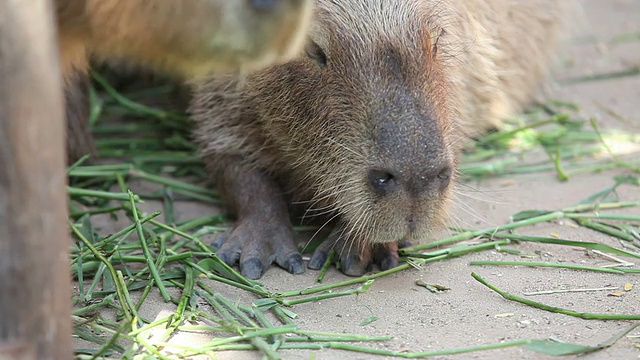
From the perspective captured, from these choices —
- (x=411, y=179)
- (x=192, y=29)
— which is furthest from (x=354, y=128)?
(x=192, y=29)

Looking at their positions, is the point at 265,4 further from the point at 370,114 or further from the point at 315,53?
the point at 315,53

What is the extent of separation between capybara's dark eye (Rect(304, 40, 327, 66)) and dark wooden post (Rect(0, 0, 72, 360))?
4.85 feet

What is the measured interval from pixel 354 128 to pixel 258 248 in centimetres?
75

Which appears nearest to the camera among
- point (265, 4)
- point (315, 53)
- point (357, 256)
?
point (265, 4)

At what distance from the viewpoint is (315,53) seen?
3689mm

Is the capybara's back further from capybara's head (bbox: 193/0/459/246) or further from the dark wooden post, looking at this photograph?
capybara's head (bbox: 193/0/459/246)

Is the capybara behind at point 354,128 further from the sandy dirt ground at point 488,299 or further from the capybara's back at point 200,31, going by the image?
the capybara's back at point 200,31

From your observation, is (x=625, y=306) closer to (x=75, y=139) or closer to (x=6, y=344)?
(x=6, y=344)

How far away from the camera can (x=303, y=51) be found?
145 inches

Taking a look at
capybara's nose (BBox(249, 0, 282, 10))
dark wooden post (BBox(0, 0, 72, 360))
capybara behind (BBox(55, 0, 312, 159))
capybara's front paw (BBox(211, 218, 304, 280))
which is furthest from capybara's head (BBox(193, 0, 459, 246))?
dark wooden post (BBox(0, 0, 72, 360))

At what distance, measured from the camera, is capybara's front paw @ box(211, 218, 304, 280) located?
3.86 metres

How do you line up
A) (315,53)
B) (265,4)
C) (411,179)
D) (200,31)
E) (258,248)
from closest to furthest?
(265,4) < (200,31) < (411,179) < (315,53) < (258,248)

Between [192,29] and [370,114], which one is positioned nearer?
[192,29]

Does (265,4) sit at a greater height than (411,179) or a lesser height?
greater
